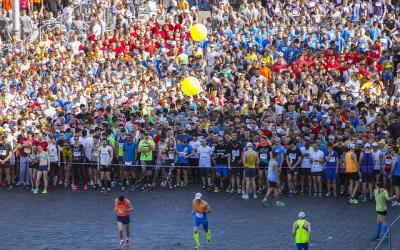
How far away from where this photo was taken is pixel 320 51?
36438 mm

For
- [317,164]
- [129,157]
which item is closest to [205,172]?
[129,157]

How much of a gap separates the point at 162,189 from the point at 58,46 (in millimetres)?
9557

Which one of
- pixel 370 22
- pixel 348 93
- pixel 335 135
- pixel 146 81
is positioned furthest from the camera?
pixel 370 22

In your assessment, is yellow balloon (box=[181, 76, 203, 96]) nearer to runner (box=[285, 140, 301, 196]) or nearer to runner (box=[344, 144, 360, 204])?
runner (box=[285, 140, 301, 196])

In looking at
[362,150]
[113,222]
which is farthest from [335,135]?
[113,222]

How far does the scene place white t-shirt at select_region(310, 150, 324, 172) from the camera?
31.1m

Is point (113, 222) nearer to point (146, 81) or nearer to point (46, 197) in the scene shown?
point (46, 197)

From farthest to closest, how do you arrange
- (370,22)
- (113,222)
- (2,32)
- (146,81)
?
(2,32), (370,22), (146,81), (113,222)

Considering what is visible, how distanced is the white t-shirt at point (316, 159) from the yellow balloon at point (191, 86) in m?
5.13

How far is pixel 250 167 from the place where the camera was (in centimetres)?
3127

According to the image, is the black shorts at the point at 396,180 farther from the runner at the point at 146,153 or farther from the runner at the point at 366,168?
the runner at the point at 146,153

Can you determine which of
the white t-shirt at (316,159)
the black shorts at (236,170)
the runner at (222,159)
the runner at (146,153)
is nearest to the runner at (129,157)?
the runner at (146,153)

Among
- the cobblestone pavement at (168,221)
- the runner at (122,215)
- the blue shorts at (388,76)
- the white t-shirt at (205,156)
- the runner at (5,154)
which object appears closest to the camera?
the runner at (122,215)

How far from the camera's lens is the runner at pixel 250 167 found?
102ft
